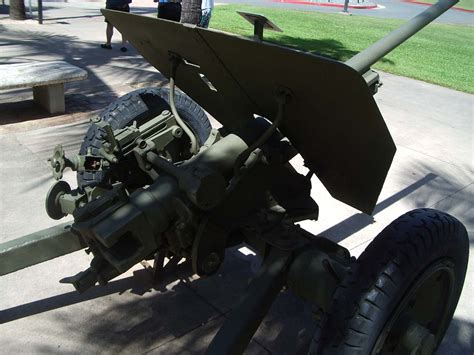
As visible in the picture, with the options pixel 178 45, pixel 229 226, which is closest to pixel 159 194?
pixel 229 226

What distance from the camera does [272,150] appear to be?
252 cm

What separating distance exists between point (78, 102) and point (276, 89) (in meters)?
5.08

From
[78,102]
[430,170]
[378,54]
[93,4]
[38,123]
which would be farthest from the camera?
[93,4]

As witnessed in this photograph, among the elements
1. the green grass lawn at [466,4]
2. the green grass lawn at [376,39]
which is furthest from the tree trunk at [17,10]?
the green grass lawn at [466,4]

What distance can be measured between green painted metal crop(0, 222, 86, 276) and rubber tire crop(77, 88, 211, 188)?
0.65 m

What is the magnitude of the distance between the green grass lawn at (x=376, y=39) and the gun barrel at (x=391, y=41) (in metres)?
7.78

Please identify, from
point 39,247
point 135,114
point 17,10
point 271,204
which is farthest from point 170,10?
point 17,10

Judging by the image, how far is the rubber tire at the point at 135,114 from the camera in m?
3.23

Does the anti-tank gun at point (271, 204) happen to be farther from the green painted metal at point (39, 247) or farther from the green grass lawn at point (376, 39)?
the green grass lawn at point (376, 39)

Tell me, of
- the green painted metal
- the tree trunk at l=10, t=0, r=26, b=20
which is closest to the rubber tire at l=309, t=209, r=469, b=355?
the green painted metal

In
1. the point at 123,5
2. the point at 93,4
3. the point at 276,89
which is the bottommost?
the point at 93,4

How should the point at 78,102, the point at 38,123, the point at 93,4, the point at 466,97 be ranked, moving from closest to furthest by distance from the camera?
the point at 38,123
the point at 78,102
the point at 466,97
the point at 93,4

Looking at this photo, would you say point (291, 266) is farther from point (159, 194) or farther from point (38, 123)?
point (38, 123)

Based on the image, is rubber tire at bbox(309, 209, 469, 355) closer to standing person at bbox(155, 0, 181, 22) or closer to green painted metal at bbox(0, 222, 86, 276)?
green painted metal at bbox(0, 222, 86, 276)
